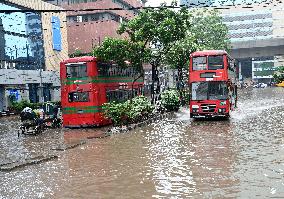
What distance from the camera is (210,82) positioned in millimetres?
22266

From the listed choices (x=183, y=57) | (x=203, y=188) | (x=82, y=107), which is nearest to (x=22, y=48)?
(x=183, y=57)

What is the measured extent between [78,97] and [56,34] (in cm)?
3749

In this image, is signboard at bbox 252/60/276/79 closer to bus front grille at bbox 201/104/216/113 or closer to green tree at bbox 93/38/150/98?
green tree at bbox 93/38/150/98

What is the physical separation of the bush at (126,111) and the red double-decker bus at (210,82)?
3.27 metres

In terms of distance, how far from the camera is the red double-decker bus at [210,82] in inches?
872

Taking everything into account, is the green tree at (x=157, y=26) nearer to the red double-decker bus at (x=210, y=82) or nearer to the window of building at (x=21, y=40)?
the red double-decker bus at (x=210, y=82)

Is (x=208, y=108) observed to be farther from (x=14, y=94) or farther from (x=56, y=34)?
(x=56, y=34)

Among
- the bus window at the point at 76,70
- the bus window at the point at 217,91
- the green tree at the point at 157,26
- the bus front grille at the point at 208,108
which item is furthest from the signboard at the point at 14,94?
the bus window at the point at 217,91

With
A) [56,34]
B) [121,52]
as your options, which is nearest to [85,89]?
[121,52]

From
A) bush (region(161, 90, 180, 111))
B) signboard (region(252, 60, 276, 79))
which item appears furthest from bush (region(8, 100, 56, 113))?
signboard (region(252, 60, 276, 79))

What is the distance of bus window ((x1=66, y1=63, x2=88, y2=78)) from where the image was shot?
21922 mm

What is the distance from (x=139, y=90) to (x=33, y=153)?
1526 centimetres

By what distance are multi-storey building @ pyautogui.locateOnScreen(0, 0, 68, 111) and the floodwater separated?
27878 mm

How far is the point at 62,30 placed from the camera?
6059 cm
